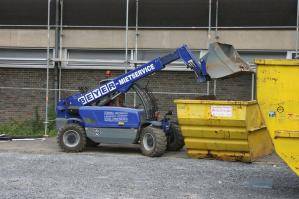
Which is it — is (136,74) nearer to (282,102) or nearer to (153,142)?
(153,142)

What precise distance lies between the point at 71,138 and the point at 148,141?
199 centimetres

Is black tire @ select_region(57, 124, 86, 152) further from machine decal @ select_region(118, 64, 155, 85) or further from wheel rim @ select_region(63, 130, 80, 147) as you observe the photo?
machine decal @ select_region(118, 64, 155, 85)

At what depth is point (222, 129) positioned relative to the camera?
12625 millimetres

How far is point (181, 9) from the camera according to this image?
61.3 ft

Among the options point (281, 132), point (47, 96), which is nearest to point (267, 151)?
point (281, 132)

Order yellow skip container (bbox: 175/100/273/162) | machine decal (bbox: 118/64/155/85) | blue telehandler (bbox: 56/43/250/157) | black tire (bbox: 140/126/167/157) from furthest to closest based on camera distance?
machine decal (bbox: 118/64/155/85), blue telehandler (bbox: 56/43/250/157), black tire (bbox: 140/126/167/157), yellow skip container (bbox: 175/100/273/162)

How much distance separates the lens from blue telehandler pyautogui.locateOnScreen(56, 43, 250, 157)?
44.3 ft

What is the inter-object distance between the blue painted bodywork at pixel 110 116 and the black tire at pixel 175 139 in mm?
954

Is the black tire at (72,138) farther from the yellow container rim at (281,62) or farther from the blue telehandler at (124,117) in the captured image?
the yellow container rim at (281,62)

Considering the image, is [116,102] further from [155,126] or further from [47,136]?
[47,136]

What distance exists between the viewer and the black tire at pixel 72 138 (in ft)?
46.5

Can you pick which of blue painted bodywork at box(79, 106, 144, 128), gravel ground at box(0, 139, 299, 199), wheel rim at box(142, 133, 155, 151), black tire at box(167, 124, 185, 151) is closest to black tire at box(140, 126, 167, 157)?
wheel rim at box(142, 133, 155, 151)

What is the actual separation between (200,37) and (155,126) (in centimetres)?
557

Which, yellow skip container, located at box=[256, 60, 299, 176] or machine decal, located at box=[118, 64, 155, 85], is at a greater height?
machine decal, located at box=[118, 64, 155, 85]
